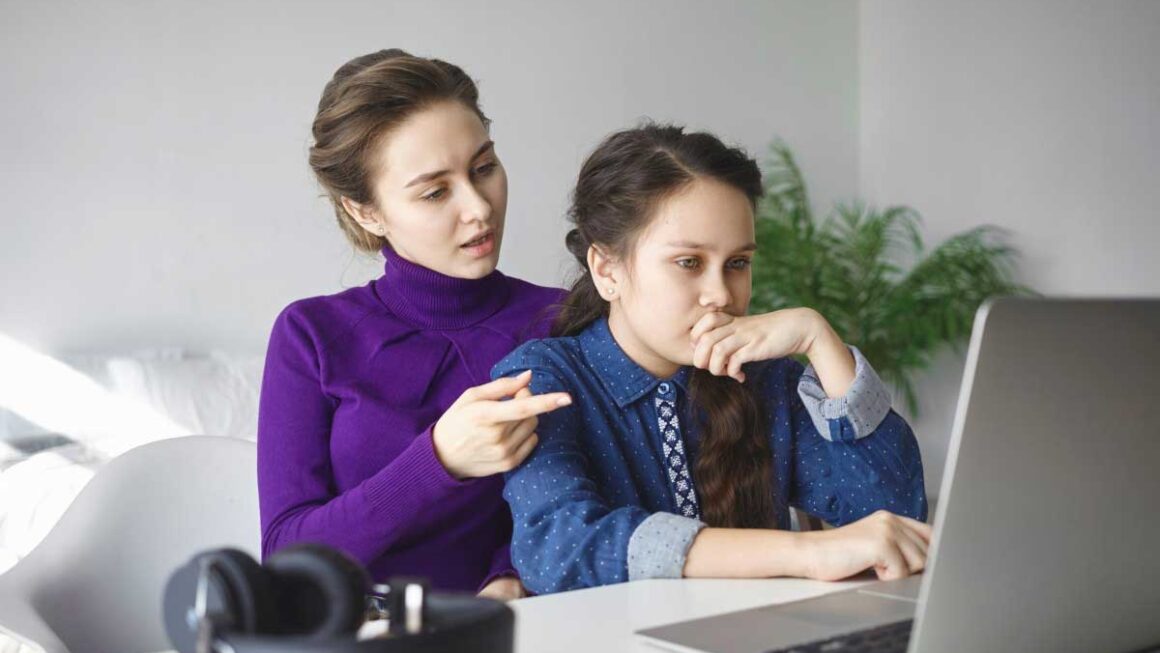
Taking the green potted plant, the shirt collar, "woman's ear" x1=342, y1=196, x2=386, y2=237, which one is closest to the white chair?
"woman's ear" x1=342, y1=196, x2=386, y2=237

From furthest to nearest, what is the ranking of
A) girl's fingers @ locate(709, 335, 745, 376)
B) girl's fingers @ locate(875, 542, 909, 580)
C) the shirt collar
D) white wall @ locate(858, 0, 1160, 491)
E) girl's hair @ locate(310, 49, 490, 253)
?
white wall @ locate(858, 0, 1160, 491)
girl's hair @ locate(310, 49, 490, 253)
the shirt collar
girl's fingers @ locate(709, 335, 745, 376)
girl's fingers @ locate(875, 542, 909, 580)

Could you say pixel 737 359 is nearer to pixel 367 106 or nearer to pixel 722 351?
pixel 722 351

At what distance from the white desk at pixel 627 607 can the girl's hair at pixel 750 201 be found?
293 mm

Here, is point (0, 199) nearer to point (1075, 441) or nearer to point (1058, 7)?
point (1075, 441)

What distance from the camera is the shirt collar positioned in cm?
132

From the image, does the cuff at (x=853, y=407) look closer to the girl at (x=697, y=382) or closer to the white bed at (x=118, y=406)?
the girl at (x=697, y=382)

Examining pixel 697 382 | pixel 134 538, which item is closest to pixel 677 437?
pixel 697 382

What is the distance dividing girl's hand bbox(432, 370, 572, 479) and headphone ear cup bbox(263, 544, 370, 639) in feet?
1.54

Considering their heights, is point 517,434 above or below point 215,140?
below

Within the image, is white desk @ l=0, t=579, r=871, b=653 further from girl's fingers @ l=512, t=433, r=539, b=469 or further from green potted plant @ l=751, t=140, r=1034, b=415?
green potted plant @ l=751, t=140, r=1034, b=415

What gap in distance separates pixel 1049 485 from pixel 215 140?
3.09 metres

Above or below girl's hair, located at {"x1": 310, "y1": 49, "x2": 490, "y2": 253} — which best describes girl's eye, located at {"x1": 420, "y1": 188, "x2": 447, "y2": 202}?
below

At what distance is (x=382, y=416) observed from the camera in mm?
1406

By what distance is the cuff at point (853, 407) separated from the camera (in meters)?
1.29
